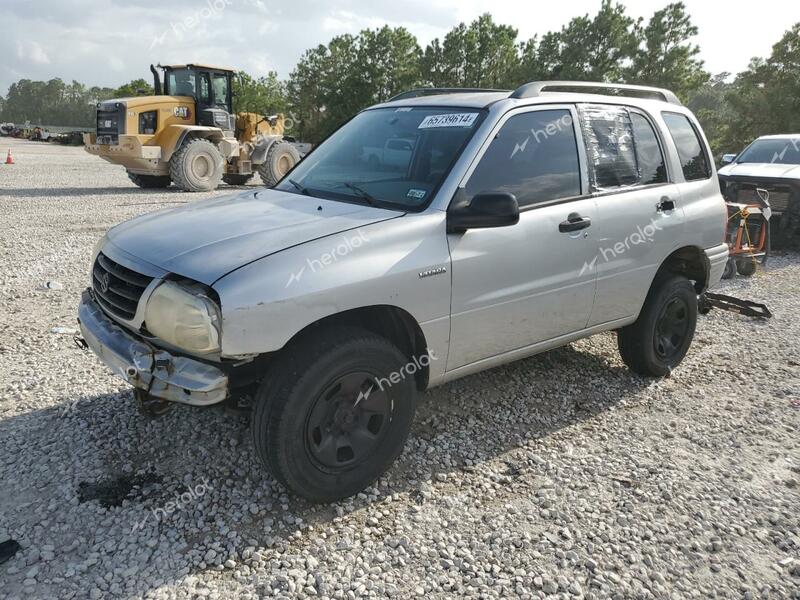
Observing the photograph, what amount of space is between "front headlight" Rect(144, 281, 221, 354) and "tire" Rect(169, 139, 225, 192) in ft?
42.2

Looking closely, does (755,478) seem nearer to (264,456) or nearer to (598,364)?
(598,364)

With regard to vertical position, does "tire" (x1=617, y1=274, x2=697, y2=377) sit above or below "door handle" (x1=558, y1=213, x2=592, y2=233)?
below

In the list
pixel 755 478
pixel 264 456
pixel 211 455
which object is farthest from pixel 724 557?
pixel 211 455

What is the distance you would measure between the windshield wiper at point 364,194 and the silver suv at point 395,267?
0.04 feet

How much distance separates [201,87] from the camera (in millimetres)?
15148

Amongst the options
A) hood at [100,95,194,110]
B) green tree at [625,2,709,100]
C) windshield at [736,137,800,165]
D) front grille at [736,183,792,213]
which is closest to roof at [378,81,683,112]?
front grille at [736,183,792,213]

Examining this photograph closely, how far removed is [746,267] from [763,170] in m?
2.90

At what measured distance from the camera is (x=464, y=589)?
2.51 m

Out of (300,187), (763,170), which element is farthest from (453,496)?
(763,170)

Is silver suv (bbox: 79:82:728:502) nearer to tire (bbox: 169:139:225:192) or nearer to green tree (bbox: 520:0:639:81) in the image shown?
tire (bbox: 169:139:225:192)

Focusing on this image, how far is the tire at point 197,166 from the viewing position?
1448cm

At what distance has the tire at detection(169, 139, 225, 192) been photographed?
14484 mm

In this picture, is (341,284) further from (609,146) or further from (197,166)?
(197,166)

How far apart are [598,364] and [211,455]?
3.08 meters
